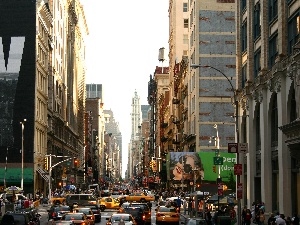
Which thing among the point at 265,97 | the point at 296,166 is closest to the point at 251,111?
the point at 265,97

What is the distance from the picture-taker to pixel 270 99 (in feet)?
164

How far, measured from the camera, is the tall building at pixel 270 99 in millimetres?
43594

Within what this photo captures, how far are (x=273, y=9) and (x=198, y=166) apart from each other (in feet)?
118

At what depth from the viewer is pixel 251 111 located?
57281mm

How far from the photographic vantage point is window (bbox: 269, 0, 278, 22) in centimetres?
4885

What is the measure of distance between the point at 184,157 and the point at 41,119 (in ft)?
99.9

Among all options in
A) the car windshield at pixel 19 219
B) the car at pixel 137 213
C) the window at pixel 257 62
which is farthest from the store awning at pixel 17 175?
the car windshield at pixel 19 219

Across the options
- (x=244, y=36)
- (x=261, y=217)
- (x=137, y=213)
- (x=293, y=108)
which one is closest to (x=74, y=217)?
(x=137, y=213)

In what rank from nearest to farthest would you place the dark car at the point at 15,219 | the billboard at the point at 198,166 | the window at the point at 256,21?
the dark car at the point at 15,219 < the window at the point at 256,21 < the billboard at the point at 198,166

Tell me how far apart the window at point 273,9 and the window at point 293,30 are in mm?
4102

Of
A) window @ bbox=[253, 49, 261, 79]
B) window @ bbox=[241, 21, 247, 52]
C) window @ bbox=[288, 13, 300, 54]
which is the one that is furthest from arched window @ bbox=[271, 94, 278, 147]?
window @ bbox=[241, 21, 247, 52]

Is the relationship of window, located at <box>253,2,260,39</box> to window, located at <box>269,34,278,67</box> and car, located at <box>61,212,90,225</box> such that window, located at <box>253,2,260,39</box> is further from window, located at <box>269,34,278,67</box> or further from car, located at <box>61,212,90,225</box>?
car, located at <box>61,212,90,225</box>

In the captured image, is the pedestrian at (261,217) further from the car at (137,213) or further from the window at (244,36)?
the window at (244,36)

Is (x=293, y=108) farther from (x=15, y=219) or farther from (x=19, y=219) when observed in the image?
(x=15, y=219)
